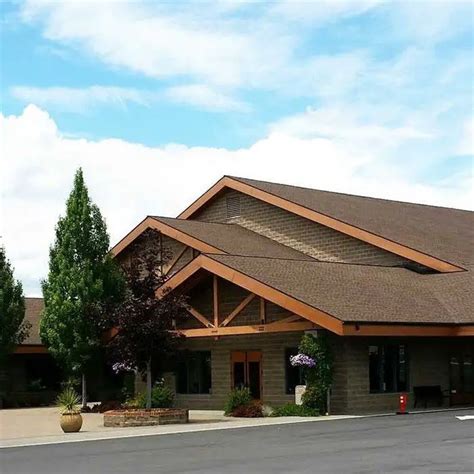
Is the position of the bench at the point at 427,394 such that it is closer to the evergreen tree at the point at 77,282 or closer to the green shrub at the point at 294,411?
the green shrub at the point at 294,411

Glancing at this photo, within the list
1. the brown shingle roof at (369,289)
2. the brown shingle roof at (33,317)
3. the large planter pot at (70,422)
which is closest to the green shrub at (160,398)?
the brown shingle roof at (369,289)

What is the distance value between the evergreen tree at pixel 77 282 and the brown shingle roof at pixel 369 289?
7.10 m

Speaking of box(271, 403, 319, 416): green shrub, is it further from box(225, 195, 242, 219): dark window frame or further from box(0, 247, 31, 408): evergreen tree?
box(225, 195, 242, 219): dark window frame

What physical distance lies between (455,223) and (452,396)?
14.5m

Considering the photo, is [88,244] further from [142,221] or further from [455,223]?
[455,223]

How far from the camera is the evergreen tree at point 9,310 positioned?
1496 inches

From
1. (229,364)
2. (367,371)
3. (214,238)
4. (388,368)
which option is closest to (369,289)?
(388,368)

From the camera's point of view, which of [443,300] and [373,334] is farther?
[443,300]

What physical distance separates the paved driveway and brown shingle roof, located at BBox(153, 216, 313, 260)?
15.2m

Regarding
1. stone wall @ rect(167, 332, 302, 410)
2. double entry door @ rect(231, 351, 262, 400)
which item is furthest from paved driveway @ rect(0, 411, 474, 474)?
double entry door @ rect(231, 351, 262, 400)

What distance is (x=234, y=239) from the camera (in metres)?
40.2

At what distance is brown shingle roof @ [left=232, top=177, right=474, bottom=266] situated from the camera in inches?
1475

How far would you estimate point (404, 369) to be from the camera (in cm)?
3173

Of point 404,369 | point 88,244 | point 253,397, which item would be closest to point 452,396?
point 404,369
